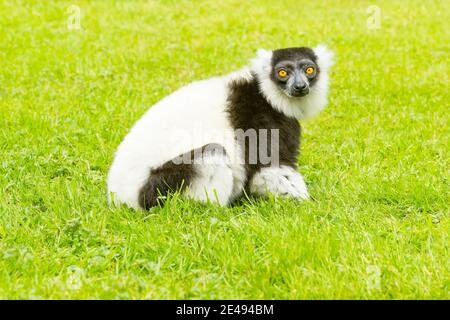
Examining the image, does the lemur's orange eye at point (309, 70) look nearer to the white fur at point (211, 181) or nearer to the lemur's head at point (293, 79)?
the lemur's head at point (293, 79)

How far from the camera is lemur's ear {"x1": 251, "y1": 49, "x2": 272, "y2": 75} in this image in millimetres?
6293

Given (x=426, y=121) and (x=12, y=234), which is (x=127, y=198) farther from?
(x=426, y=121)

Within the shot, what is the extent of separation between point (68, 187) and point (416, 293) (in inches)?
131

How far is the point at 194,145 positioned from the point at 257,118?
80 centimetres

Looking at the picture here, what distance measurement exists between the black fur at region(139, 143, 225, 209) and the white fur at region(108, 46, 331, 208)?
0.16 ft

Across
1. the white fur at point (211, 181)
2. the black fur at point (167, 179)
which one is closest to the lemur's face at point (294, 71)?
the white fur at point (211, 181)

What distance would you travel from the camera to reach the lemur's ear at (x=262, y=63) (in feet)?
20.6

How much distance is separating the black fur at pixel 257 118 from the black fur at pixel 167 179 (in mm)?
649

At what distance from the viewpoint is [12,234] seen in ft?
16.3

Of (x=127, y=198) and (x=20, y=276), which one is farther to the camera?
(x=127, y=198)
